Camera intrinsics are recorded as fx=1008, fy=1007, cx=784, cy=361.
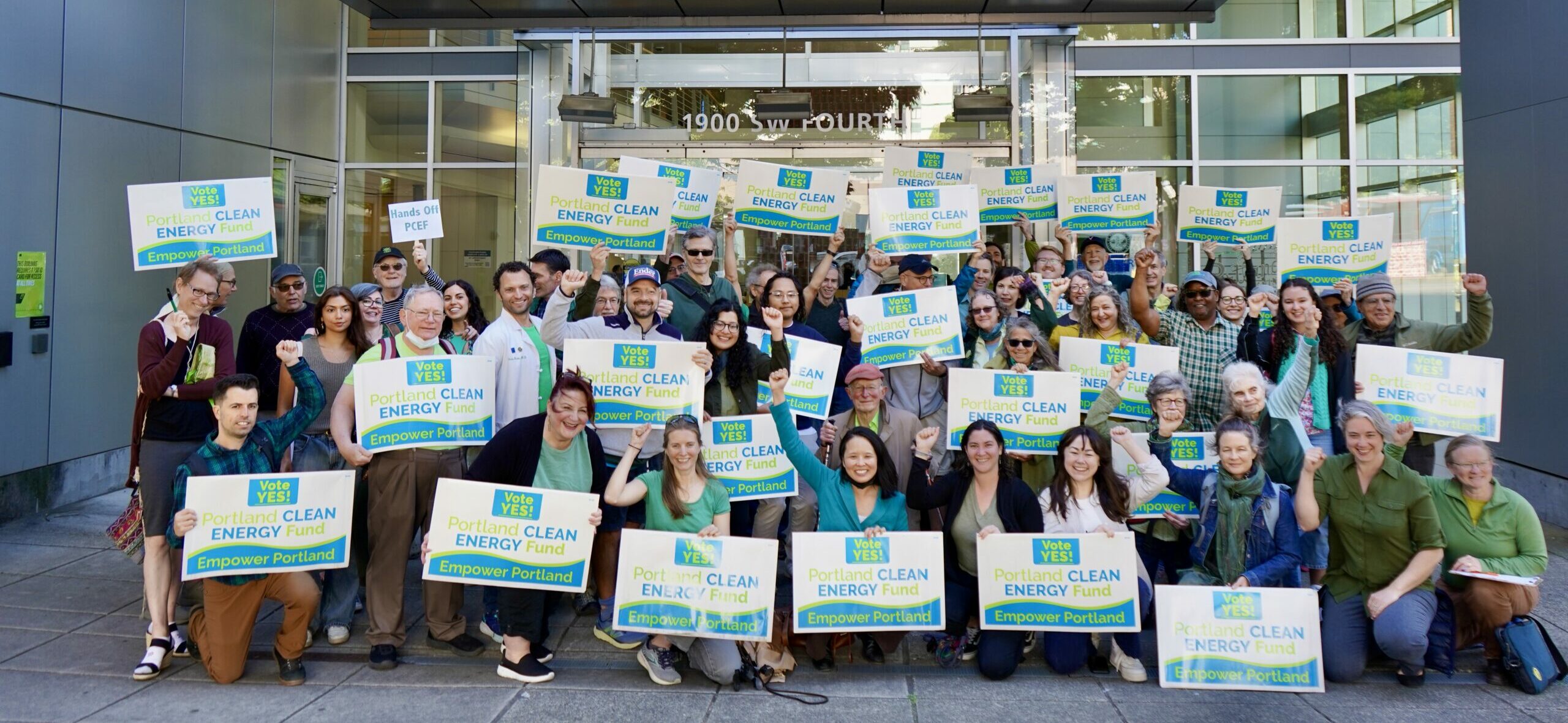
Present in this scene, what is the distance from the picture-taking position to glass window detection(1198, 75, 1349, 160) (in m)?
13.0

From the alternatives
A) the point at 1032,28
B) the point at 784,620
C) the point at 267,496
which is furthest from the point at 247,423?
the point at 1032,28

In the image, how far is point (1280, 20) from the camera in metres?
13.1

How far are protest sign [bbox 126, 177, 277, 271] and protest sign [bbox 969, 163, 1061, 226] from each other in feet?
18.4

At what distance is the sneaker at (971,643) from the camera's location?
5406 mm

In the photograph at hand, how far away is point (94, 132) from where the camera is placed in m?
8.97

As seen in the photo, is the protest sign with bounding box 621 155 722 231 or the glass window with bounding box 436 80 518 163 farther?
the glass window with bounding box 436 80 518 163

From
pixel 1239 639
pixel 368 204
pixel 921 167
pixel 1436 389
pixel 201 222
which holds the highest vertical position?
pixel 368 204

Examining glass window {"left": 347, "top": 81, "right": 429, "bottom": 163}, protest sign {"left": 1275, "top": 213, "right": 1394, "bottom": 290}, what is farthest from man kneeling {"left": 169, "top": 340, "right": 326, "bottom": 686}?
glass window {"left": 347, "top": 81, "right": 429, "bottom": 163}

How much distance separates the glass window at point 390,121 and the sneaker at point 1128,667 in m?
11.5

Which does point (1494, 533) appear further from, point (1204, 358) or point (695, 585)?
point (695, 585)

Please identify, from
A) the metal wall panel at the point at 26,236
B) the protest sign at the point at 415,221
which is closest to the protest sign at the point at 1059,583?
the protest sign at the point at 415,221

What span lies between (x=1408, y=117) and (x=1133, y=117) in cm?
346

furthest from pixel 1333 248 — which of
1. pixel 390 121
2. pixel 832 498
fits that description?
pixel 390 121

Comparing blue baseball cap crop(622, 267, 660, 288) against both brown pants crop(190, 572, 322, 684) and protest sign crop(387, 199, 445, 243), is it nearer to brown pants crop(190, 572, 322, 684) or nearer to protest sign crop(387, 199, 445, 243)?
brown pants crop(190, 572, 322, 684)
